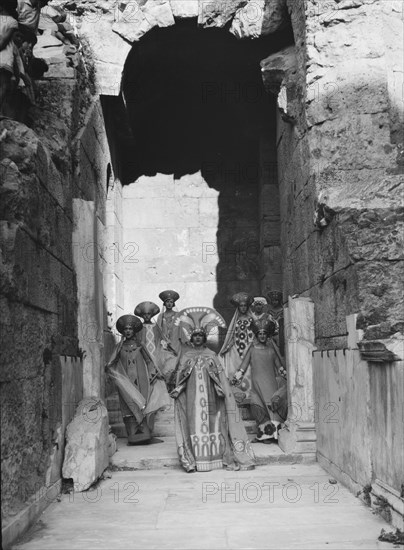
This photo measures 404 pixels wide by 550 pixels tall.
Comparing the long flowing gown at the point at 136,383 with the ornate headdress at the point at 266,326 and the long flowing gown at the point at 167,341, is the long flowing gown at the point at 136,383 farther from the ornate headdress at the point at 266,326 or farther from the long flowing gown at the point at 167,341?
the ornate headdress at the point at 266,326

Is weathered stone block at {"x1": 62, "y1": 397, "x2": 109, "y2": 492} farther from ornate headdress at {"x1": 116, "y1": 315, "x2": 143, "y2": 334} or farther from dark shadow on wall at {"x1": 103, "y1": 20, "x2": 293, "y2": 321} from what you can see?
dark shadow on wall at {"x1": 103, "y1": 20, "x2": 293, "y2": 321}

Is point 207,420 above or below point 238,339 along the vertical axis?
below

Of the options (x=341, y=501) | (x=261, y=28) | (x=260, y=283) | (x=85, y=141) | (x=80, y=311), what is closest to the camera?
(x=341, y=501)

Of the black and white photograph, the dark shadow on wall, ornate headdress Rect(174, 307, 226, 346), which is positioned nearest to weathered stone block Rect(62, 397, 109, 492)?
the black and white photograph

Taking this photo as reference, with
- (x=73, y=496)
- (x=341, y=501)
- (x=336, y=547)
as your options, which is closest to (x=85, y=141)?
(x=73, y=496)

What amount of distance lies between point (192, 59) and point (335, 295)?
6606mm

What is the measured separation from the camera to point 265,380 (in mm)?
9414

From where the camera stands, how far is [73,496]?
6707mm

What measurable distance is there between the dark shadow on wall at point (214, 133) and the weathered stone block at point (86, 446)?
19.6ft

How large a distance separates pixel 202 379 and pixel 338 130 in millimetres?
3270

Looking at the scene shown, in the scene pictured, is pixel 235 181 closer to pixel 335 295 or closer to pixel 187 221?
pixel 187 221

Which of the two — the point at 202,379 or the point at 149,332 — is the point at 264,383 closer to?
the point at 202,379

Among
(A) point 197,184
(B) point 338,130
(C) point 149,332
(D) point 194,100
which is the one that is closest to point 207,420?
(C) point 149,332

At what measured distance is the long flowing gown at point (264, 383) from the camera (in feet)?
30.2
